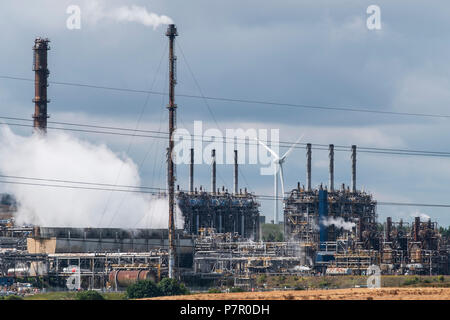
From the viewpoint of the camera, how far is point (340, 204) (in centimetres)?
13812

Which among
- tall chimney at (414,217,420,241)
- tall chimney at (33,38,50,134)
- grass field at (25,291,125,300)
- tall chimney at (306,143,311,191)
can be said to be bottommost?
grass field at (25,291,125,300)

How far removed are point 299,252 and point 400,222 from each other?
2000 centimetres

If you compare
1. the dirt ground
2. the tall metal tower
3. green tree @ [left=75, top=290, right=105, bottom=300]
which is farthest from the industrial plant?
the dirt ground

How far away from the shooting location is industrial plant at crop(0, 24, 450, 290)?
106m

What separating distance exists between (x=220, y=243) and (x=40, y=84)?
31931 millimetres

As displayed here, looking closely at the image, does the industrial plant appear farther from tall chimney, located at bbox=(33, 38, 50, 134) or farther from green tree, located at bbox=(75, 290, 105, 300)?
green tree, located at bbox=(75, 290, 105, 300)

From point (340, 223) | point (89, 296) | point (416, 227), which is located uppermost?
point (340, 223)

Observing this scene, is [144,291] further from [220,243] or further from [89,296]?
[220,243]

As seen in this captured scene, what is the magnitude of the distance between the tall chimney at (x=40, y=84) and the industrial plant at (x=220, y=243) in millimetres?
128

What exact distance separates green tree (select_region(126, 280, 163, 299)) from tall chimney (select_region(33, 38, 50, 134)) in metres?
34.8

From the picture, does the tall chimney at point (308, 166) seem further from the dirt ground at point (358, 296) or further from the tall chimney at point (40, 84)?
the dirt ground at point (358, 296)

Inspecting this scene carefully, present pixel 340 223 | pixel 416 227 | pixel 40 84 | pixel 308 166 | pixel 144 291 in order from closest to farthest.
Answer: pixel 144 291, pixel 40 84, pixel 416 227, pixel 340 223, pixel 308 166

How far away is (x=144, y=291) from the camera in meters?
87.0

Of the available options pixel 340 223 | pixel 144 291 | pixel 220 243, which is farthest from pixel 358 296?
pixel 340 223
